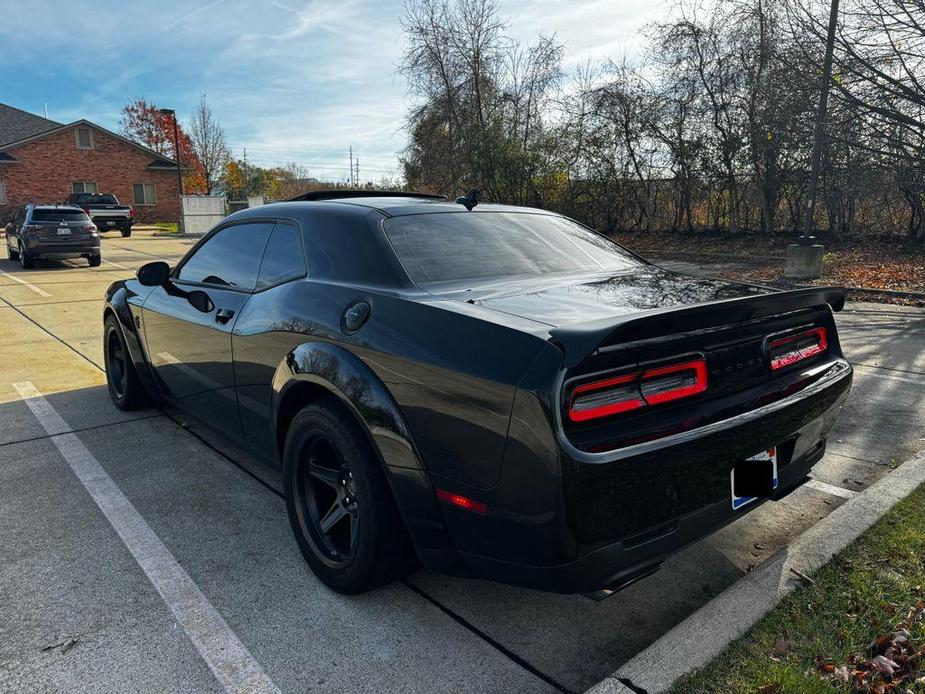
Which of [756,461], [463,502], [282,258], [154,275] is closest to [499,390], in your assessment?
[463,502]

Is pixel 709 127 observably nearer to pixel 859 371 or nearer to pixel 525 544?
pixel 859 371

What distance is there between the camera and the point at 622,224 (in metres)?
21.7

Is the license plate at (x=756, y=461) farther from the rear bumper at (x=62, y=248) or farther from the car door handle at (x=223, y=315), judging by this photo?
the rear bumper at (x=62, y=248)

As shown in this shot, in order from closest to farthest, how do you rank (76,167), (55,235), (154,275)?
(154,275), (55,235), (76,167)

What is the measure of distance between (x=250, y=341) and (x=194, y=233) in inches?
1166

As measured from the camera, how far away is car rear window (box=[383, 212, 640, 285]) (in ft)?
9.19

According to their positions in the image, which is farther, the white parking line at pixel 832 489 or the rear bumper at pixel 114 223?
the rear bumper at pixel 114 223

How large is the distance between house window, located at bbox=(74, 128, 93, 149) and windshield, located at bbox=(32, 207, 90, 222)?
26614 millimetres

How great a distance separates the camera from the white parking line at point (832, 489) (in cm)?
344

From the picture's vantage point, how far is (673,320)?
6.82 ft

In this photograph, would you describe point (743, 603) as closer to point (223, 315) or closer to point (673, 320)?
point (673, 320)

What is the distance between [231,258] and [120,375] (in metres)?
2.08

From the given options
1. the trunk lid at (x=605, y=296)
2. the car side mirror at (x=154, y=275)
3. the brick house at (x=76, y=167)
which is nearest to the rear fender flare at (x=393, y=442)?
the trunk lid at (x=605, y=296)

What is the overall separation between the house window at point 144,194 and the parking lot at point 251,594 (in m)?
41.0
